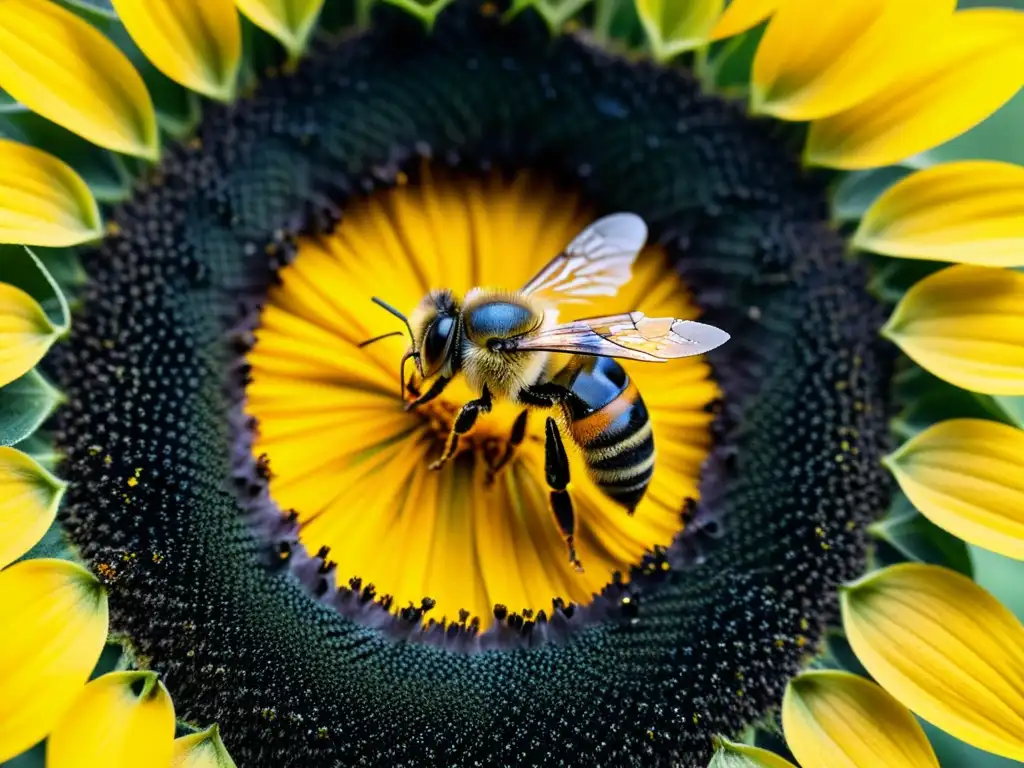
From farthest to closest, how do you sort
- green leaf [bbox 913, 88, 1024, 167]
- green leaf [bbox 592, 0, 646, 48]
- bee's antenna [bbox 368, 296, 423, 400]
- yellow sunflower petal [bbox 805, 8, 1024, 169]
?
green leaf [bbox 913, 88, 1024, 167] → green leaf [bbox 592, 0, 646, 48] → yellow sunflower petal [bbox 805, 8, 1024, 169] → bee's antenna [bbox 368, 296, 423, 400]

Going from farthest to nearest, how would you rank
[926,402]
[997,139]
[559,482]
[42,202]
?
[997,139]
[926,402]
[559,482]
[42,202]

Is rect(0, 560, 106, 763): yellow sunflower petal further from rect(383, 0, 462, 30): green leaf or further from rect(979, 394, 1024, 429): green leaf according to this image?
rect(979, 394, 1024, 429): green leaf

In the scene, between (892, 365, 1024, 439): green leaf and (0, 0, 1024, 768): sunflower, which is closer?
(0, 0, 1024, 768): sunflower

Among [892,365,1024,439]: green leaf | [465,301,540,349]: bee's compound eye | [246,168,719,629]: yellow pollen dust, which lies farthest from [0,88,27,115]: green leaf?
Answer: [892,365,1024,439]: green leaf

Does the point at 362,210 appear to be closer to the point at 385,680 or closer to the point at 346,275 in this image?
the point at 346,275

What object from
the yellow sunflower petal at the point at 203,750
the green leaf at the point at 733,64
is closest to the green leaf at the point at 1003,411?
the green leaf at the point at 733,64

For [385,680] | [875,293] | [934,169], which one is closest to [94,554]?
[385,680]

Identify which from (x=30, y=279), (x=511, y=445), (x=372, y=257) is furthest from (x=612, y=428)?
(x=30, y=279)

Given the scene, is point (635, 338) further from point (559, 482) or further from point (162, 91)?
point (162, 91)
